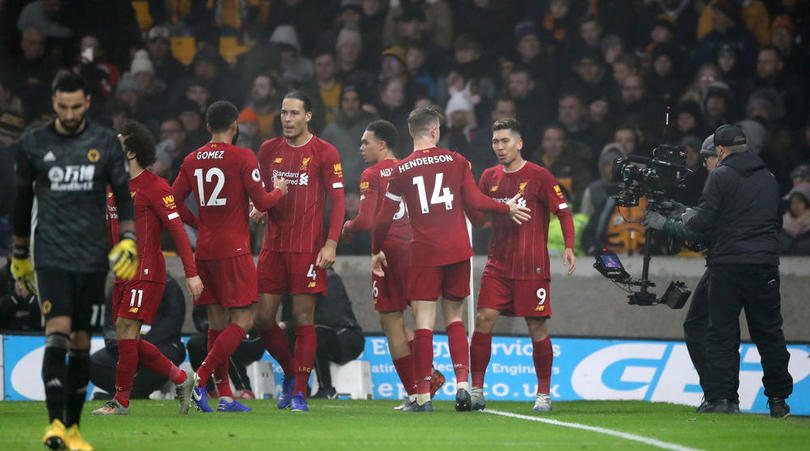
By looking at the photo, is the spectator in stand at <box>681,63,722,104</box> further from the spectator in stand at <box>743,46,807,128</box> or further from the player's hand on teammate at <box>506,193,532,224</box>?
the player's hand on teammate at <box>506,193,532,224</box>

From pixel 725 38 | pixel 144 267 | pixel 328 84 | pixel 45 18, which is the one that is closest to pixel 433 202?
pixel 144 267

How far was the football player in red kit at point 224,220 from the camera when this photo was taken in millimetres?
9609

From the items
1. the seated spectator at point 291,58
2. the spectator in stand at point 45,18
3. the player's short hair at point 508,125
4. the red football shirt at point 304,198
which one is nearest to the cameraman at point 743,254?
the player's short hair at point 508,125

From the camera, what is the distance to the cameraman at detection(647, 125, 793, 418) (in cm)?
998

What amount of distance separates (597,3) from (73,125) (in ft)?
36.2

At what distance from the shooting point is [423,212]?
9969 millimetres

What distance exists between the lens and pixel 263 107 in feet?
54.2

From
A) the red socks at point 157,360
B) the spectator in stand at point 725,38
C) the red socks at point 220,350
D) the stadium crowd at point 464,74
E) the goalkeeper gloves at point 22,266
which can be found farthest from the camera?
the spectator in stand at point 725,38

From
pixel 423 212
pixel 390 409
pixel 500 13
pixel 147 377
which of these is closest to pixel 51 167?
pixel 423 212

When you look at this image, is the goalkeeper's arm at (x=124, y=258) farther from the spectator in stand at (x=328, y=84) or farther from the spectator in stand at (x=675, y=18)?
the spectator in stand at (x=675, y=18)

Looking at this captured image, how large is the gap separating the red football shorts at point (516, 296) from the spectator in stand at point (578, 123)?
5.29 meters

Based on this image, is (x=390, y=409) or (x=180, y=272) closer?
(x=390, y=409)

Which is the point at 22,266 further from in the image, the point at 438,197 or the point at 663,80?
the point at 663,80

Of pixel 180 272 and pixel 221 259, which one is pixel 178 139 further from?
pixel 221 259
